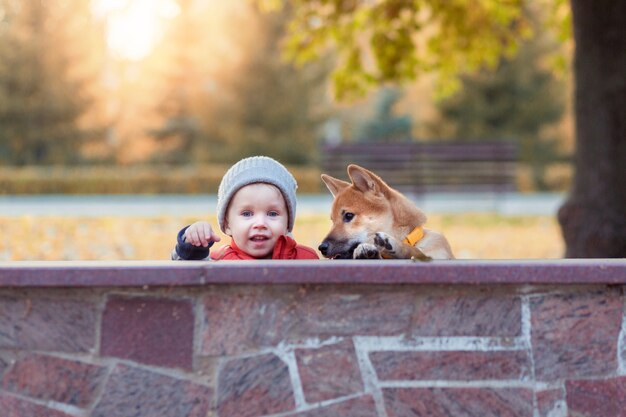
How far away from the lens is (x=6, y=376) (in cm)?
296

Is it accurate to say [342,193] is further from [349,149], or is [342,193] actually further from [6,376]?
[349,149]

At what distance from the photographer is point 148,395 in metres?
2.96

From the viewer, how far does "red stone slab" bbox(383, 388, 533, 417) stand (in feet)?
9.78

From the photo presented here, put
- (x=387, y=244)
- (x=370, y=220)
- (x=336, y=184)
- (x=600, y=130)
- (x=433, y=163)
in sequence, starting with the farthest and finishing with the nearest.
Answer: (x=433, y=163)
(x=600, y=130)
(x=336, y=184)
(x=370, y=220)
(x=387, y=244)

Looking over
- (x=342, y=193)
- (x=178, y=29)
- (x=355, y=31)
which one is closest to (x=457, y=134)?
(x=178, y=29)

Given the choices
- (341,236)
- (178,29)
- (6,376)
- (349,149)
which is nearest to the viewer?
(6,376)

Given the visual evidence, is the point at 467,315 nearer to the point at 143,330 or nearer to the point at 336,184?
the point at 143,330

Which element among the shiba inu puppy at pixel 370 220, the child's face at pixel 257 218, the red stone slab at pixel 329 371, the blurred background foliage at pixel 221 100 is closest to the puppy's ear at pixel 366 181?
the shiba inu puppy at pixel 370 220

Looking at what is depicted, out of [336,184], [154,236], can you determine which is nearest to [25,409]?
[336,184]

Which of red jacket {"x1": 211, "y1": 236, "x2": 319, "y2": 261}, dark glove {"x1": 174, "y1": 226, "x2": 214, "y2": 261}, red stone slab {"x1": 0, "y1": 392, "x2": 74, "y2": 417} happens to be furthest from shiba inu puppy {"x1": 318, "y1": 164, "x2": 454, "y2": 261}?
red stone slab {"x1": 0, "y1": 392, "x2": 74, "y2": 417}

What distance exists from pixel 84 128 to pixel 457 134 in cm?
1446

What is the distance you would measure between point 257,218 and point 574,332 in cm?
154

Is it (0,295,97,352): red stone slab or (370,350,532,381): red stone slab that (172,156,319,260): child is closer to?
(0,295,97,352): red stone slab

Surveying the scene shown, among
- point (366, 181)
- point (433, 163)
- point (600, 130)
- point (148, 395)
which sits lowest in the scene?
point (148, 395)
